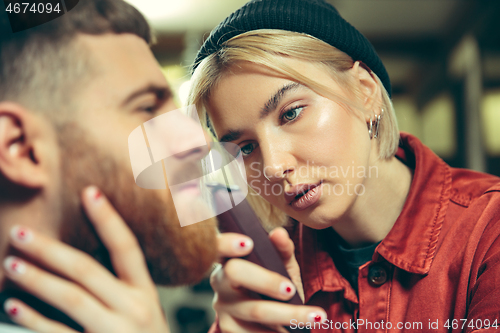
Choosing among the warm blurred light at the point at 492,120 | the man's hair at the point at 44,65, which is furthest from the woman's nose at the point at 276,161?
the warm blurred light at the point at 492,120

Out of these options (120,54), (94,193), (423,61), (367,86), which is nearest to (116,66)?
(120,54)

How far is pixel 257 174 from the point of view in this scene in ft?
1.33

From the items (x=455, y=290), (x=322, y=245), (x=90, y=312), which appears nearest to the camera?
(x=90, y=312)

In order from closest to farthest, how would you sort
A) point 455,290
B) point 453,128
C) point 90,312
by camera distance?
point 90,312, point 455,290, point 453,128

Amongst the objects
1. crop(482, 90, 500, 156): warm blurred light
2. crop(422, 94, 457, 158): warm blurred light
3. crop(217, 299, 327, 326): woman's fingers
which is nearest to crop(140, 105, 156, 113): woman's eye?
crop(217, 299, 327, 326): woman's fingers

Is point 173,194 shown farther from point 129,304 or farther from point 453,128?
point 453,128

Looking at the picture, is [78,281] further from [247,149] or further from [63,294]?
[247,149]

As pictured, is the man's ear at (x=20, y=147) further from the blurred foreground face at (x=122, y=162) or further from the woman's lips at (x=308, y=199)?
the woman's lips at (x=308, y=199)

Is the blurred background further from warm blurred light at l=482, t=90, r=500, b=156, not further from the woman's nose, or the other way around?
the woman's nose

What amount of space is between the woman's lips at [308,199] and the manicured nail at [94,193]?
0.23m

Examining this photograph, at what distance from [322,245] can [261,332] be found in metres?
0.22

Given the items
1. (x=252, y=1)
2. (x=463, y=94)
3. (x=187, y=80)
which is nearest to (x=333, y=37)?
(x=252, y=1)

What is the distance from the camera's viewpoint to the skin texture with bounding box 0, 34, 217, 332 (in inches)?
11.2

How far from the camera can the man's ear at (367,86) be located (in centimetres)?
50
